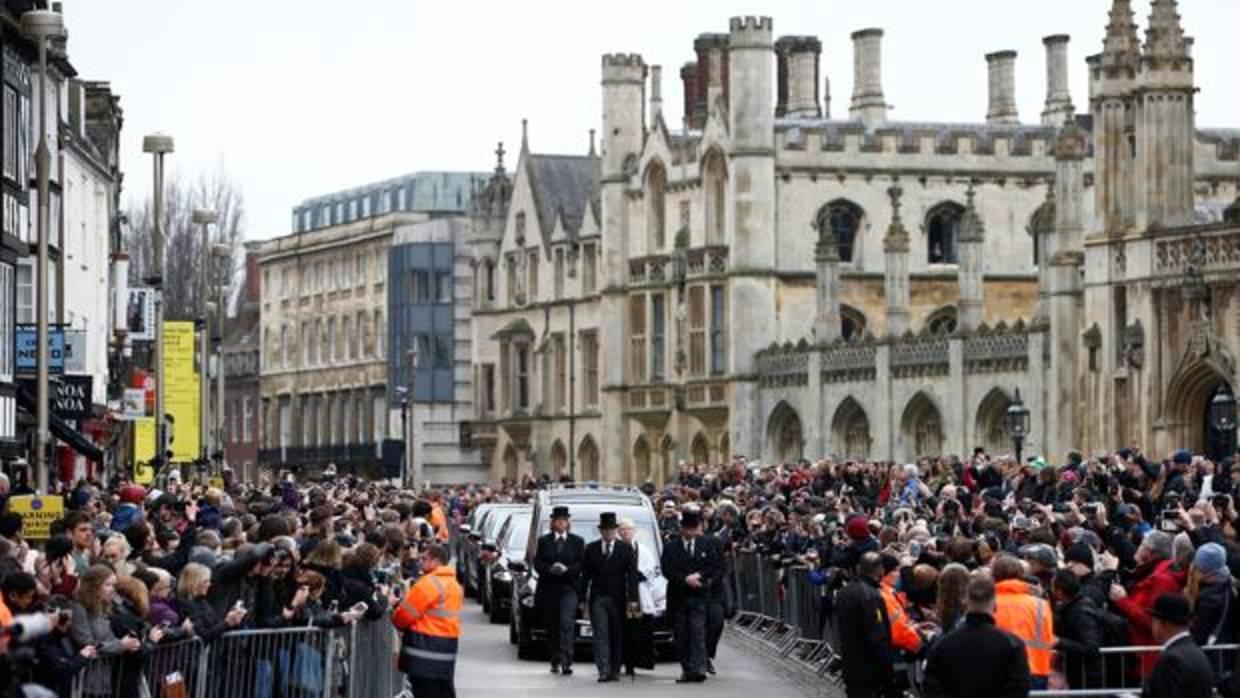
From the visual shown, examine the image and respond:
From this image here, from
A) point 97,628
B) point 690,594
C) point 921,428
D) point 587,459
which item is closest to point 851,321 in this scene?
Result: point 921,428

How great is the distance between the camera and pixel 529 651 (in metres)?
33.9

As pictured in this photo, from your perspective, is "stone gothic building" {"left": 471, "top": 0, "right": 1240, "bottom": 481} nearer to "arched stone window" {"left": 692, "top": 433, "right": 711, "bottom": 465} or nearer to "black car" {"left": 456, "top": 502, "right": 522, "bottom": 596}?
"arched stone window" {"left": 692, "top": 433, "right": 711, "bottom": 465}

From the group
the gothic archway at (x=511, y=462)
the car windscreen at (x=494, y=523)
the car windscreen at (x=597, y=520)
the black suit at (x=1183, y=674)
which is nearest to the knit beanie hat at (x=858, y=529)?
the car windscreen at (x=597, y=520)

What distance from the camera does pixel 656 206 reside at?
85.6 meters

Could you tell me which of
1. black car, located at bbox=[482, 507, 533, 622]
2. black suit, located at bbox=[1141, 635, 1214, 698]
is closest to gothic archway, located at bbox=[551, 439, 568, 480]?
black car, located at bbox=[482, 507, 533, 622]

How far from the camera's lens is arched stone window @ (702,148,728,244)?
81.2m

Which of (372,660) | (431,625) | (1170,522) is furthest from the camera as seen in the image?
(1170,522)

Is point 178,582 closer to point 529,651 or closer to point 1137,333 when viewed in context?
point 529,651

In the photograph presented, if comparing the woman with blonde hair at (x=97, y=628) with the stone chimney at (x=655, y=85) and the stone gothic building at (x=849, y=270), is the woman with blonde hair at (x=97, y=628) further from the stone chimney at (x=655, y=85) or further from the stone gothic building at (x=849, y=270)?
the stone chimney at (x=655, y=85)

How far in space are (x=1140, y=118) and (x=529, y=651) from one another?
82.3 feet

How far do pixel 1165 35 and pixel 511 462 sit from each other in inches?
1863

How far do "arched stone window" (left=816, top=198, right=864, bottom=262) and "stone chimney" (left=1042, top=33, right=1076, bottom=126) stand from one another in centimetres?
978

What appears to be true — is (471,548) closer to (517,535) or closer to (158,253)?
(517,535)

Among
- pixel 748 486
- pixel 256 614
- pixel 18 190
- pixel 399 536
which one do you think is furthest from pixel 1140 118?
pixel 256 614
